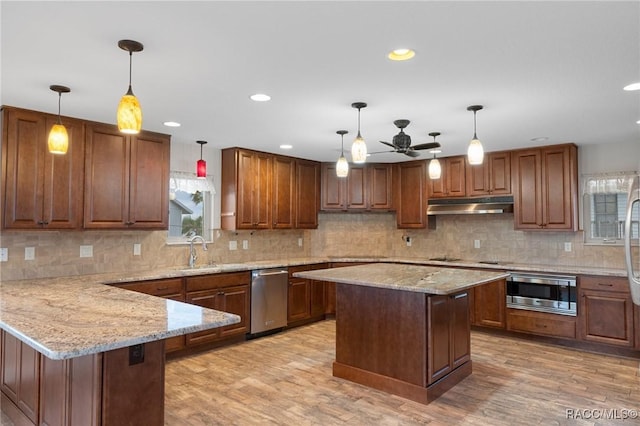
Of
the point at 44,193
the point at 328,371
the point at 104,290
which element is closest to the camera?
the point at 104,290

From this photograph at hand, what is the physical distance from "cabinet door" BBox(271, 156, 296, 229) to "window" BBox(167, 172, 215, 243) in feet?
2.76

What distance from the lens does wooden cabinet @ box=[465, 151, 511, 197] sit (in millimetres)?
5211

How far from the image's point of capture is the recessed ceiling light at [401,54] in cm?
226

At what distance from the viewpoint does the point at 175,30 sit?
6.62 feet

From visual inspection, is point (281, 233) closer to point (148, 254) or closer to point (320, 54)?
point (148, 254)

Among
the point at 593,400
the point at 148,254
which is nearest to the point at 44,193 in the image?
the point at 148,254

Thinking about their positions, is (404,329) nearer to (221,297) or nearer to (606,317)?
(221,297)

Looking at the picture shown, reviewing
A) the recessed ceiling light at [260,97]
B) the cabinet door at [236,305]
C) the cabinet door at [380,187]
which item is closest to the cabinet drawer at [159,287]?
the cabinet door at [236,305]

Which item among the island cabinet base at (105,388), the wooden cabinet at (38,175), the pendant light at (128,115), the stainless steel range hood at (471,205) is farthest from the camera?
the stainless steel range hood at (471,205)

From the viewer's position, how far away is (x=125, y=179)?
13.1 feet

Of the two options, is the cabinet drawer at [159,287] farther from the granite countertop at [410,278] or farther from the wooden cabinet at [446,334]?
the wooden cabinet at [446,334]

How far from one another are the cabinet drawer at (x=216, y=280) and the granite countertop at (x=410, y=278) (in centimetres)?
133

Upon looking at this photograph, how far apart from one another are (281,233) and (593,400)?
406cm

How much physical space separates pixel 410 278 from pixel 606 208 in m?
3.05
